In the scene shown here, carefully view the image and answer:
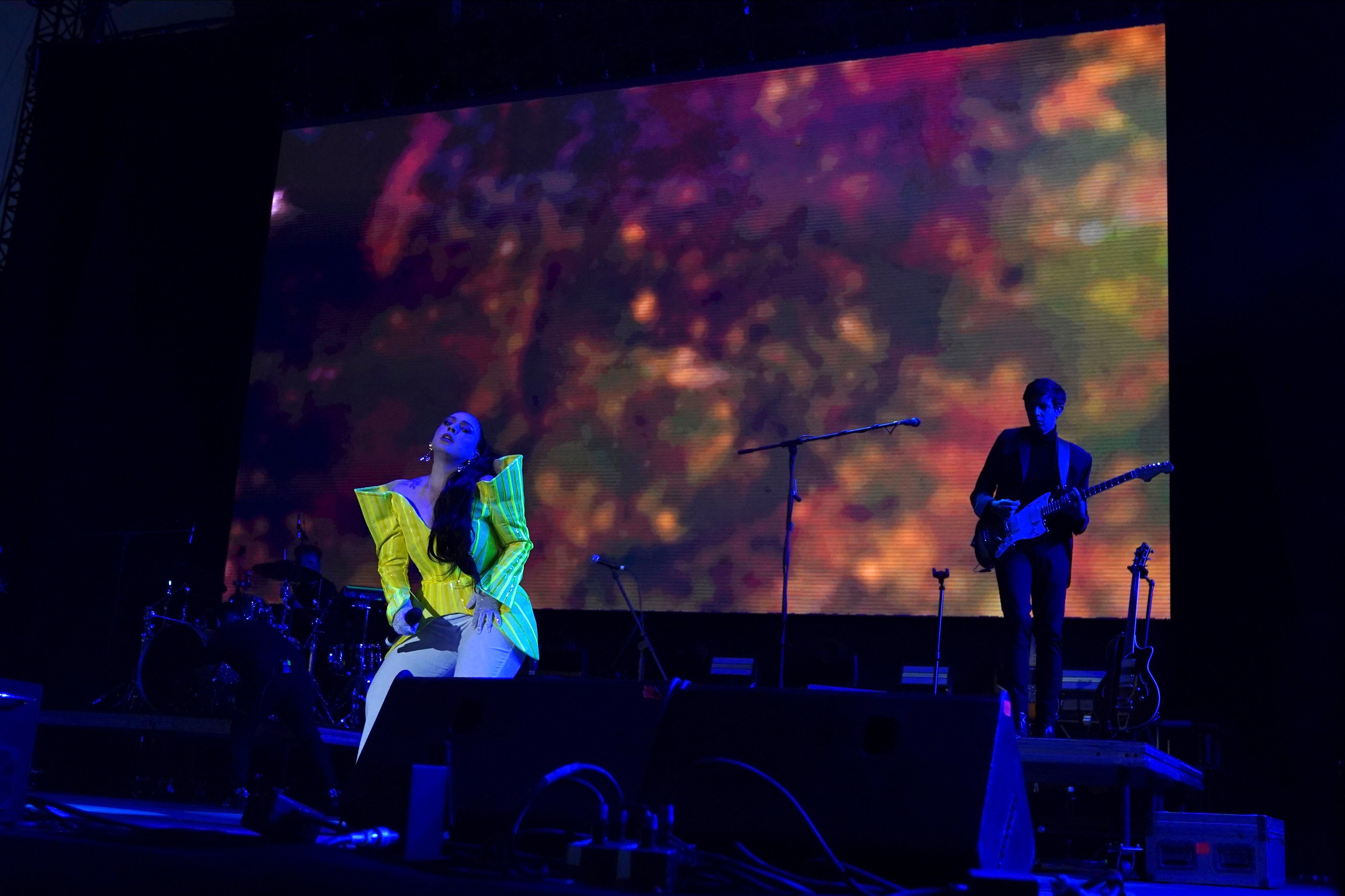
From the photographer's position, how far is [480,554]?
3.94 metres

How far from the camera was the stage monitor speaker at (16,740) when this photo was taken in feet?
8.04

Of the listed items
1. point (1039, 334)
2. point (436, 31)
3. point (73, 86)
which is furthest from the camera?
point (73, 86)

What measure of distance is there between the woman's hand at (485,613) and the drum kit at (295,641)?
8.68 ft

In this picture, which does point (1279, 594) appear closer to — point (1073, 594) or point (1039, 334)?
point (1073, 594)

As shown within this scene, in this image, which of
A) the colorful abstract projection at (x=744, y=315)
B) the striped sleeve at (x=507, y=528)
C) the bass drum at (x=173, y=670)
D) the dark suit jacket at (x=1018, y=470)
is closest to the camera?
the striped sleeve at (x=507, y=528)

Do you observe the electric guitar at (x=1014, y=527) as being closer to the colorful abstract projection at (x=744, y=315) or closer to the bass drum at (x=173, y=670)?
the colorful abstract projection at (x=744, y=315)

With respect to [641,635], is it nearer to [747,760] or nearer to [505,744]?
[505,744]

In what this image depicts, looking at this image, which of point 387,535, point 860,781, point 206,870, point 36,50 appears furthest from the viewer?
point 36,50

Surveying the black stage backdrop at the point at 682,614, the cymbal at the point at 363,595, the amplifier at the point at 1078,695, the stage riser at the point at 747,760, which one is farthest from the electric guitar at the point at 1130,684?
the cymbal at the point at 363,595

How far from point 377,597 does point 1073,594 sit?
3.43 meters

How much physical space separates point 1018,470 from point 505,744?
3.43 meters

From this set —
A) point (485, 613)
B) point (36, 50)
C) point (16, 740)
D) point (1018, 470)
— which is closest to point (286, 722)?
point (485, 613)

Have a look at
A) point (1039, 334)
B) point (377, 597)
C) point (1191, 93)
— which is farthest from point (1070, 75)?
point (377, 597)

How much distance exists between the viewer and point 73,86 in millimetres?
8219
